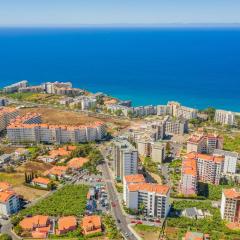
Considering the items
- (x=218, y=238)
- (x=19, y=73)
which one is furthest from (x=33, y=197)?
(x=19, y=73)

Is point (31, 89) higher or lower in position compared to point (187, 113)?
higher

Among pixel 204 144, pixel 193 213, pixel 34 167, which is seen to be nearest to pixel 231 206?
pixel 193 213

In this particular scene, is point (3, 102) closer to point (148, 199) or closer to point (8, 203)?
point (8, 203)

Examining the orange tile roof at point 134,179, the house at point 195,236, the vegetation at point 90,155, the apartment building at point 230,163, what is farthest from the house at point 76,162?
the house at point 195,236

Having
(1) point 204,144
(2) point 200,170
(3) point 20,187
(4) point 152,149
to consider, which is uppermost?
(1) point 204,144

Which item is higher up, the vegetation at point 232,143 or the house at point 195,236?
the vegetation at point 232,143

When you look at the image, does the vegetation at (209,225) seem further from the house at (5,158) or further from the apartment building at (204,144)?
the house at (5,158)


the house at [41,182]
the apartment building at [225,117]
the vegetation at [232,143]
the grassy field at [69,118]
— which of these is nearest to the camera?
the house at [41,182]

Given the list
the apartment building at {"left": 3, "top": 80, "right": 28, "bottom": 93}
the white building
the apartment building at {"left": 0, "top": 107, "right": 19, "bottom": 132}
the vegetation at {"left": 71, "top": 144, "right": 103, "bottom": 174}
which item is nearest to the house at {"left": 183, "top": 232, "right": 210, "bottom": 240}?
the vegetation at {"left": 71, "top": 144, "right": 103, "bottom": 174}
